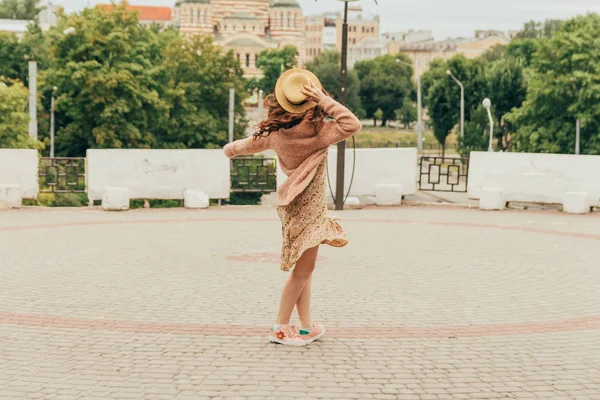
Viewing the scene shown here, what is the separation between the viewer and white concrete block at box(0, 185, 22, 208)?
668 inches

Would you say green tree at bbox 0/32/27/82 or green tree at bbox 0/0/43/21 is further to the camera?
green tree at bbox 0/0/43/21

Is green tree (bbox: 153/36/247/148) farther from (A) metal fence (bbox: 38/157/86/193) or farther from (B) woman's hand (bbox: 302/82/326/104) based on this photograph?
(B) woman's hand (bbox: 302/82/326/104)

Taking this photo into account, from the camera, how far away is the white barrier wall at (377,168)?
61.9ft

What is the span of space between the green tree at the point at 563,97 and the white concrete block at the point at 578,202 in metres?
24.1

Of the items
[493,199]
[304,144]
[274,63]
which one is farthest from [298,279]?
[274,63]

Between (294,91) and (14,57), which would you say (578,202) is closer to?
(294,91)

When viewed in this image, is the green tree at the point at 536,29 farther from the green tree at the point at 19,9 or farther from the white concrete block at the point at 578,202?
the white concrete block at the point at 578,202

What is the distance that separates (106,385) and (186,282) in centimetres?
377

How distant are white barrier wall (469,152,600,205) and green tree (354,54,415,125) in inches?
3948

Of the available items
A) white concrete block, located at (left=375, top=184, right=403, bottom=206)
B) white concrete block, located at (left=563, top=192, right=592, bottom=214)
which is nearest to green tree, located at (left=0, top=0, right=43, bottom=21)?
white concrete block, located at (left=375, top=184, right=403, bottom=206)

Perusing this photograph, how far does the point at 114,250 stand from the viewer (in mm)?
11695

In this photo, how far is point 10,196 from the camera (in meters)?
17.0

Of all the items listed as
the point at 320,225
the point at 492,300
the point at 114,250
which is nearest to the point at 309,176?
the point at 320,225

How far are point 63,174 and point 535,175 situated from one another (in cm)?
968
